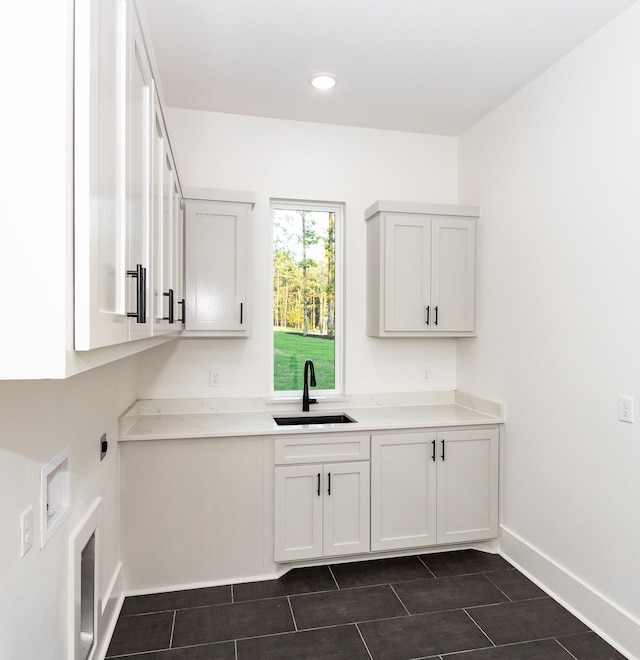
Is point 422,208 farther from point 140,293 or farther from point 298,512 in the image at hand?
point 140,293

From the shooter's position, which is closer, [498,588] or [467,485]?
[498,588]

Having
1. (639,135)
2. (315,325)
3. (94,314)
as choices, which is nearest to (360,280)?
(315,325)

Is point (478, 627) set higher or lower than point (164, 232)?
lower

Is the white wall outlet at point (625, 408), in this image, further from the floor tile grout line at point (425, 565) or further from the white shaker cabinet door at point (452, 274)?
the floor tile grout line at point (425, 565)

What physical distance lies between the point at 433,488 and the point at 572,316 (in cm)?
127

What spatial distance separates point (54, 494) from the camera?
1527mm

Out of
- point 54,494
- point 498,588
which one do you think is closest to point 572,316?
point 498,588

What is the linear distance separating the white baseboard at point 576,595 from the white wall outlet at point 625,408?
84 cm

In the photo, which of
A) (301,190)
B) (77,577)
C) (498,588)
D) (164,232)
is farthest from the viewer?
(301,190)

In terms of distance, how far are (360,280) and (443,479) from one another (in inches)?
56.0

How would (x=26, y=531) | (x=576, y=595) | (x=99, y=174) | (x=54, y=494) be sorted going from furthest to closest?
(x=576, y=595) → (x=54, y=494) → (x=26, y=531) → (x=99, y=174)

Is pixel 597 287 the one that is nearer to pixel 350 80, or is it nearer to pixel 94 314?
pixel 350 80

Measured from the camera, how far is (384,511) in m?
2.77

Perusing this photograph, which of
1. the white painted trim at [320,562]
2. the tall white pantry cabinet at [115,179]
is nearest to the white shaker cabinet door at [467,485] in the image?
the white painted trim at [320,562]
